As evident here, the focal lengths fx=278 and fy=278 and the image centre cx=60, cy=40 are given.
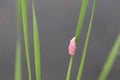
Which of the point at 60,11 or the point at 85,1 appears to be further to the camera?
the point at 60,11

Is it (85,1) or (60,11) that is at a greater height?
(85,1)

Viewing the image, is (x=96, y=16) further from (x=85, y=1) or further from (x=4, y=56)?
(x=85, y=1)

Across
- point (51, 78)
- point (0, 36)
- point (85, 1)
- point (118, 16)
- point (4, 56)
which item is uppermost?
point (85, 1)

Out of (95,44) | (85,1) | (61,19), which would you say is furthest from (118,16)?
(85,1)

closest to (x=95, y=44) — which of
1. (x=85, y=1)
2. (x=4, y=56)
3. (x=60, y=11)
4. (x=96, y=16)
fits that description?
(x=96, y=16)

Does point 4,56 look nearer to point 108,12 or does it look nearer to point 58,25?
point 58,25

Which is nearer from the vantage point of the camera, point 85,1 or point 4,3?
point 85,1
